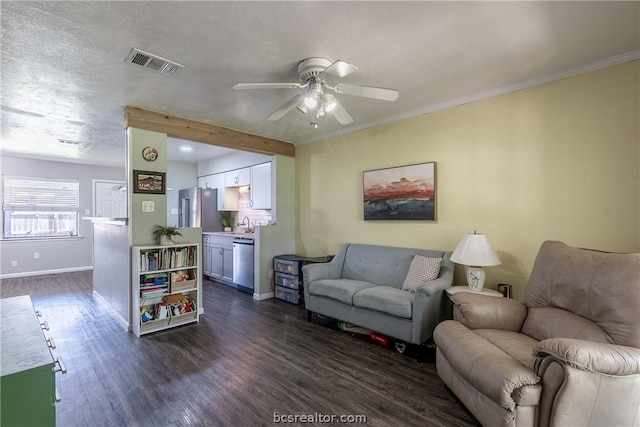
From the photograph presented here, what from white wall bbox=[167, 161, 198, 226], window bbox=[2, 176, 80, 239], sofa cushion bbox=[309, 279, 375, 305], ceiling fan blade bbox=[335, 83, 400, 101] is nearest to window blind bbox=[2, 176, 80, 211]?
window bbox=[2, 176, 80, 239]

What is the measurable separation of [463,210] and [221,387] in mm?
2832

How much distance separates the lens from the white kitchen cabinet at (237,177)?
5621 millimetres

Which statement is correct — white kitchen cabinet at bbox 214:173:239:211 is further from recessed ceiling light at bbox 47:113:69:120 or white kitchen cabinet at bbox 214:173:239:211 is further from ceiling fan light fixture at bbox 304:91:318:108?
ceiling fan light fixture at bbox 304:91:318:108

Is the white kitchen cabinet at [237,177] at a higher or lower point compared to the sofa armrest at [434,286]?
higher

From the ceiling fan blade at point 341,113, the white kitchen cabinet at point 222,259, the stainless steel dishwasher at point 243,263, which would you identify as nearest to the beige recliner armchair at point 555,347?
the ceiling fan blade at point 341,113

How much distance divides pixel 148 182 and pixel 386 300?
9.62 feet

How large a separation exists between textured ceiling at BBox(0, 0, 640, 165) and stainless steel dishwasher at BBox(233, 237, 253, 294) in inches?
89.6

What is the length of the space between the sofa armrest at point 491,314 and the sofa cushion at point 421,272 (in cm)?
68

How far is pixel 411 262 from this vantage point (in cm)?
323

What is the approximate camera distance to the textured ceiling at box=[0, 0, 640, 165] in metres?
1.75

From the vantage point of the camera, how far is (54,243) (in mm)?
6371

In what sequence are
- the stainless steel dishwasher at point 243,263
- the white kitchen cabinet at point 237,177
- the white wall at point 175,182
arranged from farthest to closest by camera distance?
the white wall at point 175,182
the white kitchen cabinet at point 237,177
the stainless steel dishwasher at point 243,263

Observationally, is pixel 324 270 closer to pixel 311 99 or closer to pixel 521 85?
pixel 311 99

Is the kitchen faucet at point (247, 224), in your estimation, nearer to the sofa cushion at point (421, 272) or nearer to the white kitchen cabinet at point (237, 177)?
the white kitchen cabinet at point (237, 177)
